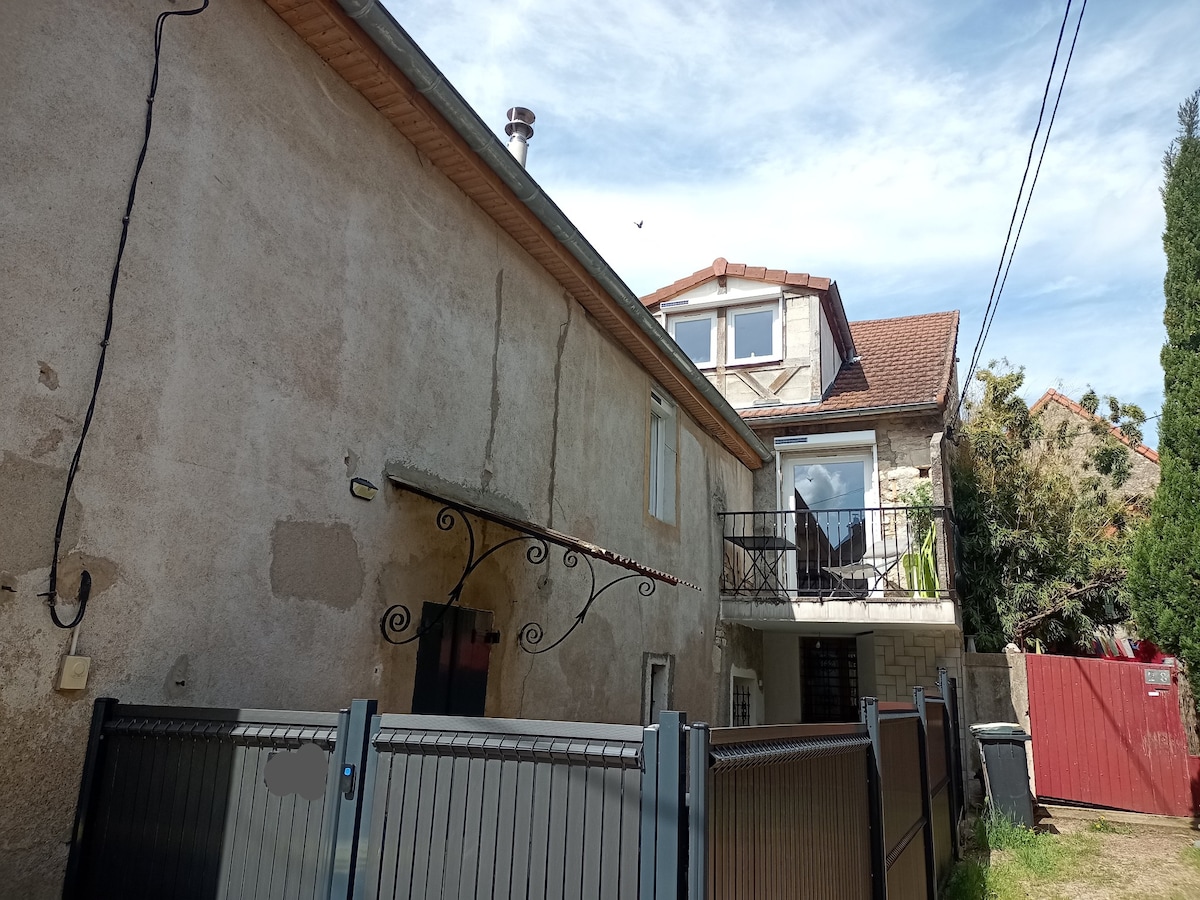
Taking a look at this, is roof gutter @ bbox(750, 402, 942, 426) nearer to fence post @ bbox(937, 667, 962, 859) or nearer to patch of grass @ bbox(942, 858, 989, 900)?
fence post @ bbox(937, 667, 962, 859)

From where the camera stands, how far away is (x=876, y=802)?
4.38 meters

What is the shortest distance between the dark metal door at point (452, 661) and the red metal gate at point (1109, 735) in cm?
819

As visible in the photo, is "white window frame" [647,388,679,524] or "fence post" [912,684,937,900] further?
"white window frame" [647,388,679,524]

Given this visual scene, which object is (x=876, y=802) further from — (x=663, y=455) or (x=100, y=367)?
(x=663, y=455)

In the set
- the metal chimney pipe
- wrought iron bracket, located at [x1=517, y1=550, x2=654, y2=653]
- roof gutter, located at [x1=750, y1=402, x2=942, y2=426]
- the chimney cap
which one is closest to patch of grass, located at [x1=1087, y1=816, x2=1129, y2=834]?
roof gutter, located at [x1=750, y1=402, x2=942, y2=426]

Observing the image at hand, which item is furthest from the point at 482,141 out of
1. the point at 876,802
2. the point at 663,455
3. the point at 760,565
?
the point at 760,565

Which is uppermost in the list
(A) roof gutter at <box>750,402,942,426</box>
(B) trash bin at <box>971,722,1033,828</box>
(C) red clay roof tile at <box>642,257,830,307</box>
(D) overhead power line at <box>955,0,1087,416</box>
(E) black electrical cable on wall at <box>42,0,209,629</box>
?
(C) red clay roof tile at <box>642,257,830,307</box>

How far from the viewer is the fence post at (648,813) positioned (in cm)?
217

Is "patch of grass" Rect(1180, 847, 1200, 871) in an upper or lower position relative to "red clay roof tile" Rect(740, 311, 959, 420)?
lower

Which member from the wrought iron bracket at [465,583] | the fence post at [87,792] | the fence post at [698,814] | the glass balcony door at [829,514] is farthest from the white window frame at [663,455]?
the fence post at [698,814]

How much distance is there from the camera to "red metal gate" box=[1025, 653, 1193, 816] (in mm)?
9750

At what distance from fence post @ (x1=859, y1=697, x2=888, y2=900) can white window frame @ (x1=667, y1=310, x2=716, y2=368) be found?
920 cm

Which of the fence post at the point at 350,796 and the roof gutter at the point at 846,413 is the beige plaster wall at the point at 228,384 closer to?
the fence post at the point at 350,796

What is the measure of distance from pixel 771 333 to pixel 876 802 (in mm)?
9611
